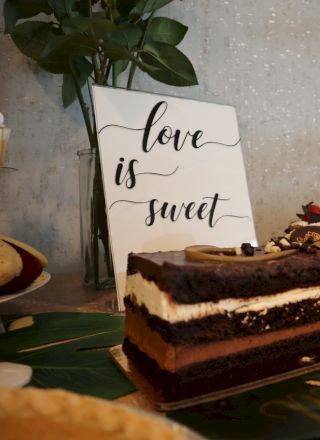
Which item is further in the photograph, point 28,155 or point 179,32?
point 28,155

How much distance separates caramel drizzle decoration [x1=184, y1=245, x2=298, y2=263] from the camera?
73cm

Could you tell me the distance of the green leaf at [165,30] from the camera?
1247 mm

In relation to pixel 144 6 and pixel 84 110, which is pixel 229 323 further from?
pixel 144 6

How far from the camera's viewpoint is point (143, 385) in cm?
68

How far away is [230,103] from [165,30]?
536mm

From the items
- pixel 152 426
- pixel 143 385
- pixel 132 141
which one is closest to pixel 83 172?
pixel 132 141

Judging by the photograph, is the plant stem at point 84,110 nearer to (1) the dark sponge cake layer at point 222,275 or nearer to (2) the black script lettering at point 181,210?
(2) the black script lettering at point 181,210

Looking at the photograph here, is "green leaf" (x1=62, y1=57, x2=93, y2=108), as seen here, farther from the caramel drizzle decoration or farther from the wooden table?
the caramel drizzle decoration

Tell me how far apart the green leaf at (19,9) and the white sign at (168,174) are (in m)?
0.39

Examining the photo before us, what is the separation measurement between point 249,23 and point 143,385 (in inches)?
61.9

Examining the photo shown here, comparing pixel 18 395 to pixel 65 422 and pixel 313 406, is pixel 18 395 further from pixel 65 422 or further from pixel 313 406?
pixel 313 406

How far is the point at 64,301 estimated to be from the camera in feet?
3.75

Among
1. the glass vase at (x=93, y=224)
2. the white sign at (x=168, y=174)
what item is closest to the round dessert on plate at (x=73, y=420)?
the white sign at (x=168, y=174)

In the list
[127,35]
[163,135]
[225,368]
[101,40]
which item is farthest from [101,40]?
[225,368]
